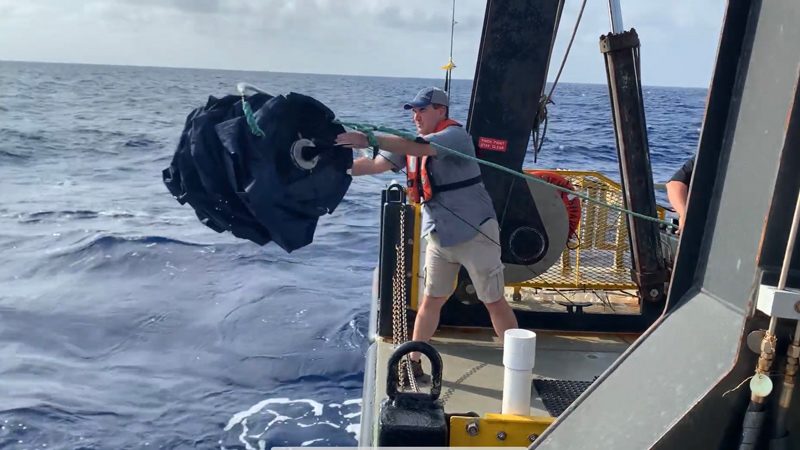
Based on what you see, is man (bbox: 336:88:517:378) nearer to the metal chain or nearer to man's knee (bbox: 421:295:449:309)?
man's knee (bbox: 421:295:449:309)

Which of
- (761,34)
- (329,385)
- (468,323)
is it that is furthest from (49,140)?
(761,34)

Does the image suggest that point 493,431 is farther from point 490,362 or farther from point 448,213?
point 490,362

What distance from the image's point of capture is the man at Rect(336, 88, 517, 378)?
4.45m

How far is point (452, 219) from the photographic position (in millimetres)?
4551

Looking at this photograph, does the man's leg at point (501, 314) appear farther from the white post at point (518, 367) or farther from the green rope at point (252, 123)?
the green rope at point (252, 123)

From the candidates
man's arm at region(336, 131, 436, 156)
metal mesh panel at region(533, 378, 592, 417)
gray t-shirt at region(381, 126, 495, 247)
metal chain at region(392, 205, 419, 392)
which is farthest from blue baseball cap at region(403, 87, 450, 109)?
metal mesh panel at region(533, 378, 592, 417)

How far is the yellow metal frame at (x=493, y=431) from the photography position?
11.3 feet

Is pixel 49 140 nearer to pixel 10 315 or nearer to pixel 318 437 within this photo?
pixel 10 315

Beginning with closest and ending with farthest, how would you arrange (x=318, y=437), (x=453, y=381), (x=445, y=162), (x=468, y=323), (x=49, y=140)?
(x=445, y=162) → (x=453, y=381) → (x=468, y=323) → (x=318, y=437) → (x=49, y=140)

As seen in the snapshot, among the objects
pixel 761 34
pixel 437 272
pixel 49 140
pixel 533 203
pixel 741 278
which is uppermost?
pixel 761 34

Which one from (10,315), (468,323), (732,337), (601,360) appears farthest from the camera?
(10,315)

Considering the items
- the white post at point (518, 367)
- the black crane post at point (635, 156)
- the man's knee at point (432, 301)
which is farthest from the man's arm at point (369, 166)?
the black crane post at point (635, 156)

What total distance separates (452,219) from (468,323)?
4.52 ft

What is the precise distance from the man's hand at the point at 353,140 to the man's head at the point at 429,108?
127 centimetres
